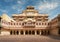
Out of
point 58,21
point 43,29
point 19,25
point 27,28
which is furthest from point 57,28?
point 19,25

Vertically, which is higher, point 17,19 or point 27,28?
point 17,19

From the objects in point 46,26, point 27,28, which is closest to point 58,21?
point 46,26

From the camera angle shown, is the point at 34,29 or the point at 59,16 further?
the point at 34,29

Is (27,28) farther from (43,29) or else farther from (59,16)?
(59,16)

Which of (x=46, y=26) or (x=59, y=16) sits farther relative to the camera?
(x=46, y=26)

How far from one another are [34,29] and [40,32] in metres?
2.73

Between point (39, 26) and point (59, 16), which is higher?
point (59, 16)

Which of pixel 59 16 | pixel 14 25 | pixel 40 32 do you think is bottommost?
pixel 40 32

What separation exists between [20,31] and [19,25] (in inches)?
102

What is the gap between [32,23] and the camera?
49219 millimetres

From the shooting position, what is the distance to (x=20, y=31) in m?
48.7

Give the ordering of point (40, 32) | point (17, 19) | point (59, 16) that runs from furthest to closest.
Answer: point (17, 19)
point (40, 32)
point (59, 16)

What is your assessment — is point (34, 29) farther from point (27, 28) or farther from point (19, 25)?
point (19, 25)

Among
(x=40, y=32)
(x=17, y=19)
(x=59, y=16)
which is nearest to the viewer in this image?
(x=59, y=16)
